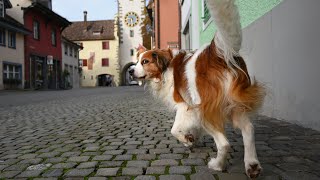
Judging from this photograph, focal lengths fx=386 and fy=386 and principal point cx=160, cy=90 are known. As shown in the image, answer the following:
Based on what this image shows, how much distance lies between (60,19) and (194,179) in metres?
38.2

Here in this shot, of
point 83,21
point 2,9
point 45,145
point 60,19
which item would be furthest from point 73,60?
point 45,145

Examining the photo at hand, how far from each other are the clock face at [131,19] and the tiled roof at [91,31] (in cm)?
298

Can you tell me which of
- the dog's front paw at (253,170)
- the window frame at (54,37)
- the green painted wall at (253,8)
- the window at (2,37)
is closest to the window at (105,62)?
the window frame at (54,37)

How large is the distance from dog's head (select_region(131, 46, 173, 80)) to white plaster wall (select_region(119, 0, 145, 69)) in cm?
6353

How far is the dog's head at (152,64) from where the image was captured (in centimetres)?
410

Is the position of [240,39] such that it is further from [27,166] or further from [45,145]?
[45,145]

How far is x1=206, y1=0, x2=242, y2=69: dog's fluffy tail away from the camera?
2.84m

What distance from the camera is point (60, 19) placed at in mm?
39031

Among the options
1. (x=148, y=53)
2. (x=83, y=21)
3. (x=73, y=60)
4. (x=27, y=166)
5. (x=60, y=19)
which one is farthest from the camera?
(x=83, y=21)

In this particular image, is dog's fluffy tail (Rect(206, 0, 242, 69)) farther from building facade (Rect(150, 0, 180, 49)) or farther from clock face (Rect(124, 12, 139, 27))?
clock face (Rect(124, 12, 139, 27))

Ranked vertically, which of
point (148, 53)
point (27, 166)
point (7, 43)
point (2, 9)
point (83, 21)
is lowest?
point (27, 166)

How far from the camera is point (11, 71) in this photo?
29.7 metres

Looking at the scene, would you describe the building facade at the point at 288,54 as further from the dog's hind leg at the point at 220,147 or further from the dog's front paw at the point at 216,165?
the dog's front paw at the point at 216,165

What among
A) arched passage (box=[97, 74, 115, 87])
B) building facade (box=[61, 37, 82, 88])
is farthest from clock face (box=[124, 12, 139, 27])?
building facade (box=[61, 37, 82, 88])
